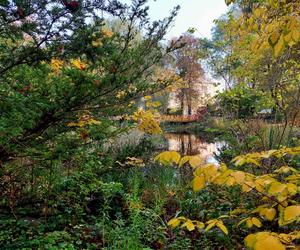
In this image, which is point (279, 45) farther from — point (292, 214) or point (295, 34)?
point (292, 214)

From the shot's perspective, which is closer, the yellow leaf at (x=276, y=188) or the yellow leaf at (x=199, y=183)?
the yellow leaf at (x=276, y=188)

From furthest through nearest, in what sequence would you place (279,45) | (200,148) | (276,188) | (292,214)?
1. (200,148)
2. (279,45)
3. (276,188)
4. (292,214)

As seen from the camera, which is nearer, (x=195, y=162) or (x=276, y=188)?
(x=276, y=188)

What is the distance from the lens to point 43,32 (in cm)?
261

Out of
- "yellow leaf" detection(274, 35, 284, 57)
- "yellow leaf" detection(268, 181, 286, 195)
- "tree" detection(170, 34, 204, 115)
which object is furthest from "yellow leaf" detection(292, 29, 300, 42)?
"tree" detection(170, 34, 204, 115)

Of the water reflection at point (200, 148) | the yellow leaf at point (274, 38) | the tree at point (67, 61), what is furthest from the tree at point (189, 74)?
the yellow leaf at point (274, 38)

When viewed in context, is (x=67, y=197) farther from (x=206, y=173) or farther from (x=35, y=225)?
(x=206, y=173)

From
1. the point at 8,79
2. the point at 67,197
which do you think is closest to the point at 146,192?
the point at 67,197

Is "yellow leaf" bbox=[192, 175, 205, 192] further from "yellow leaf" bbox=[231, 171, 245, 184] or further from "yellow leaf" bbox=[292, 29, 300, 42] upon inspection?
"yellow leaf" bbox=[292, 29, 300, 42]

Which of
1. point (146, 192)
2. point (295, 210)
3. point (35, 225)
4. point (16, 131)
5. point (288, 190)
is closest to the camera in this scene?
point (295, 210)

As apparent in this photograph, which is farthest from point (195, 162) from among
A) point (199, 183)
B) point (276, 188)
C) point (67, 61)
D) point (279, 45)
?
point (67, 61)

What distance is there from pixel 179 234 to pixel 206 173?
7.46ft

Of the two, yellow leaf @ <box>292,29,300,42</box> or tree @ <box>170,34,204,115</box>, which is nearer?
yellow leaf @ <box>292,29,300,42</box>

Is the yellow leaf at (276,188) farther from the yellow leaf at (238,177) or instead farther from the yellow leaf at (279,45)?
the yellow leaf at (279,45)
